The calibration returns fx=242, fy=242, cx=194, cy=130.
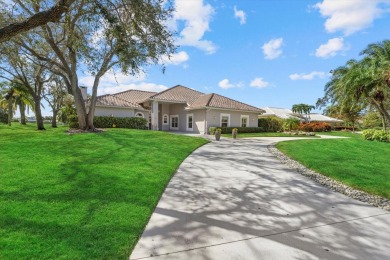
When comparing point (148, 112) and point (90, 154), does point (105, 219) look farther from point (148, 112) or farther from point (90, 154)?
point (148, 112)

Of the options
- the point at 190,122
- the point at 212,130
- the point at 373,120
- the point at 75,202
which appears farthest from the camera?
the point at 373,120

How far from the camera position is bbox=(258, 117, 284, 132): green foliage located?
3134cm

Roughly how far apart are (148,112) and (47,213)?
26.3m

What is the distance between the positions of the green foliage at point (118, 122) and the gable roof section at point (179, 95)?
3149mm

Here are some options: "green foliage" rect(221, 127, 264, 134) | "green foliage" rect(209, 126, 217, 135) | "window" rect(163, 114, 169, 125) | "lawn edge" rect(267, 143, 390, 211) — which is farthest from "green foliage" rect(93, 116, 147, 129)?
"lawn edge" rect(267, 143, 390, 211)

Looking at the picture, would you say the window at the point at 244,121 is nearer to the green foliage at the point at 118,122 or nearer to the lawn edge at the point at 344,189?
the green foliage at the point at 118,122

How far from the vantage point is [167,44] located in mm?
11523

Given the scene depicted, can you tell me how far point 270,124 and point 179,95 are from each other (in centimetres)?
1243

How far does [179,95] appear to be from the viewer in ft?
101

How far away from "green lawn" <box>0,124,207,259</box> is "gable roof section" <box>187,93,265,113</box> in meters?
17.4

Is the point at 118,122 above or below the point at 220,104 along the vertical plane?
below

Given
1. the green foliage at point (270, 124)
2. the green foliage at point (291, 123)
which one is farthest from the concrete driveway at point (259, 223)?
the green foliage at point (270, 124)

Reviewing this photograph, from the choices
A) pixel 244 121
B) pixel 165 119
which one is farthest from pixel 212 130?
pixel 165 119

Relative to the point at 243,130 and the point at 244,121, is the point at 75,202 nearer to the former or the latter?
the point at 243,130
